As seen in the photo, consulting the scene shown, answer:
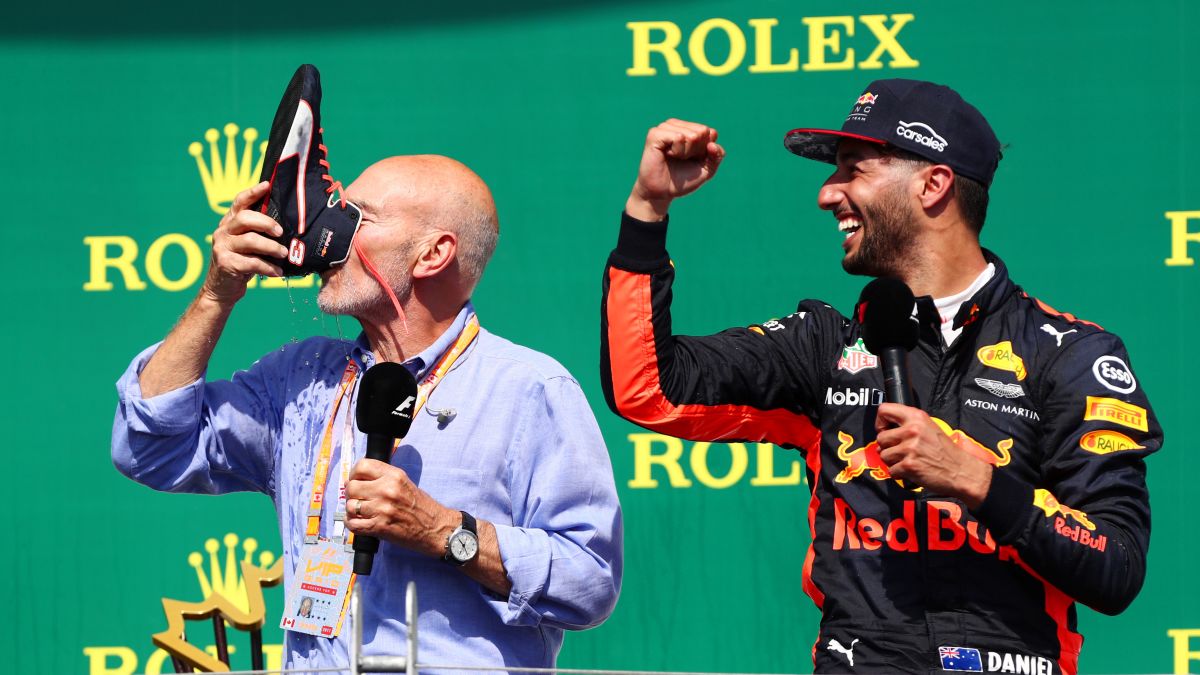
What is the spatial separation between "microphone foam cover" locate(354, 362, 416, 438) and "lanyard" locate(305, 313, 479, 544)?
88 mm

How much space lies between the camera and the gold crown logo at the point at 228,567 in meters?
3.66

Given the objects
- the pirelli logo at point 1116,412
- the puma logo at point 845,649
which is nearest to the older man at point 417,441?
the puma logo at point 845,649

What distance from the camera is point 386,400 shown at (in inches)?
87.5

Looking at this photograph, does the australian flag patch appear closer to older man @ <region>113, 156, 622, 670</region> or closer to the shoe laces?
older man @ <region>113, 156, 622, 670</region>

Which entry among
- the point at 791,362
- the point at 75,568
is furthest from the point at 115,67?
the point at 791,362

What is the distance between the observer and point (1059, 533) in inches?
80.1

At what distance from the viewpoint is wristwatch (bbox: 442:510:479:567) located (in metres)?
2.25

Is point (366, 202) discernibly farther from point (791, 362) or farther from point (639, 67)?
point (639, 67)

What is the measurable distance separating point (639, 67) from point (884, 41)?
58cm

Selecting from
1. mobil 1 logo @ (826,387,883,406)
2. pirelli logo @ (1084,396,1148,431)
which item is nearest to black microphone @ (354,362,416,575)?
mobil 1 logo @ (826,387,883,406)

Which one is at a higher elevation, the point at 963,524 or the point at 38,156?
the point at 38,156

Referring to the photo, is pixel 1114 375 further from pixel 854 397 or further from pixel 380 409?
pixel 380 409

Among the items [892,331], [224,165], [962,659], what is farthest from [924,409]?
[224,165]

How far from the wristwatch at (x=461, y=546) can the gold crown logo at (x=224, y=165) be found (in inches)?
69.4
